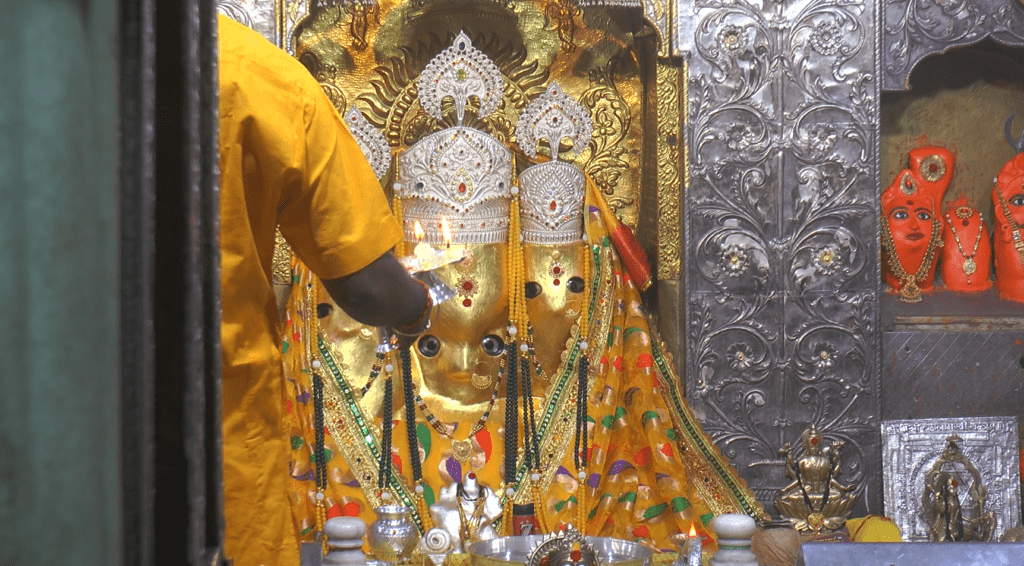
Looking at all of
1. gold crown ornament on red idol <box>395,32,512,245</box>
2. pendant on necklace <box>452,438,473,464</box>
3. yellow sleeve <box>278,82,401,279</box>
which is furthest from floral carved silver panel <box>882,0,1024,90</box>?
yellow sleeve <box>278,82,401,279</box>

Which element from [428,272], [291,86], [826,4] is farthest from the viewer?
[826,4]

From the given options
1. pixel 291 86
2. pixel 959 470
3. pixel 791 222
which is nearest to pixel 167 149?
pixel 291 86

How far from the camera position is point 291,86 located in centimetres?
146

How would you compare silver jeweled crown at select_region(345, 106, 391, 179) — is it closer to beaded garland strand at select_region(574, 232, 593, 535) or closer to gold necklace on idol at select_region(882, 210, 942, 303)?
beaded garland strand at select_region(574, 232, 593, 535)

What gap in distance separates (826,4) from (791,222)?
82 centimetres

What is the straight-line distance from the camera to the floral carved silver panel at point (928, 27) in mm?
3947

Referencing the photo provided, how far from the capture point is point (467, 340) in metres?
4.10

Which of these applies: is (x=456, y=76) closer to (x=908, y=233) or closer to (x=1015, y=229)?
(x=908, y=233)

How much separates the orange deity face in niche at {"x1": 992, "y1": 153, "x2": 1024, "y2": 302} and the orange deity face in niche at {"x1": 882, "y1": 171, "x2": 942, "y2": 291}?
0.84 feet

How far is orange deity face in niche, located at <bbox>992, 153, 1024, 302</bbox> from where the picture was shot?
423cm

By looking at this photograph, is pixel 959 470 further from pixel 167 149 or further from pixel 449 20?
pixel 167 149

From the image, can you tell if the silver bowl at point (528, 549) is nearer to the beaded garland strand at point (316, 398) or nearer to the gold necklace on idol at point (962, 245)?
the beaded garland strand at point (316, 398)

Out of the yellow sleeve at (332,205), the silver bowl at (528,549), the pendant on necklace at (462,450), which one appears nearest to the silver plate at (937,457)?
the pendant on necklace at (462,450)

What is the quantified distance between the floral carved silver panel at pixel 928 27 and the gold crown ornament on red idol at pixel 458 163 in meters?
1.48
